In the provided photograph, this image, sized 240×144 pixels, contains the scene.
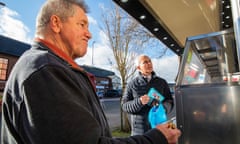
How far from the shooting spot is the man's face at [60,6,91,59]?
790mm

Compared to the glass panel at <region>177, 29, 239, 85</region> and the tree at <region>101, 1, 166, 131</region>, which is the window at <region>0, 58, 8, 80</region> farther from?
the glass panel at <region>177, 29, 239, 85</region>

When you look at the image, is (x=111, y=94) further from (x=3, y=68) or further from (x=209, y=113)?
(x=209, y=113)

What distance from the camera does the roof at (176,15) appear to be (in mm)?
2494

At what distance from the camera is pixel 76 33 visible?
0.81 meters

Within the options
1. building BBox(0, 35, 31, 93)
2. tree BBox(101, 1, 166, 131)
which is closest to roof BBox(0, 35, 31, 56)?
building BBox(0, 35, 31, 93)

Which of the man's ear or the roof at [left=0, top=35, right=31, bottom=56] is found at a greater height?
the roof at [left=0, top=35, right=31, bottom=56]

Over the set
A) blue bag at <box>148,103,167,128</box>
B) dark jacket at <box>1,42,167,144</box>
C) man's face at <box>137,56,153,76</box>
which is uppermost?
man's face at <box>137,56,153,76</box>

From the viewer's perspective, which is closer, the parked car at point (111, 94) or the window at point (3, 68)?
the window at point (3, 68)

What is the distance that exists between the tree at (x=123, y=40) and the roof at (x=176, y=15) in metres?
1.24

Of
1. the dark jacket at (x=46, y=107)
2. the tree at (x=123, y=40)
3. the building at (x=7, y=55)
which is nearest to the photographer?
the dark jacket at (x=46, y=107)

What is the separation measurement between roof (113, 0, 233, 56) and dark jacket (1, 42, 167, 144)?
78.1 inches

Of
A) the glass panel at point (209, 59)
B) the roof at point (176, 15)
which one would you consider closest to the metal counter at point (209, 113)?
the glass panel at point (209, 59)

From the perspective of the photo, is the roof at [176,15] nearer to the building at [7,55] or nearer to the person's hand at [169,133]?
the person's hand at [169,133]

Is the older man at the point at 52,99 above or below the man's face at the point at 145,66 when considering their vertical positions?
below
